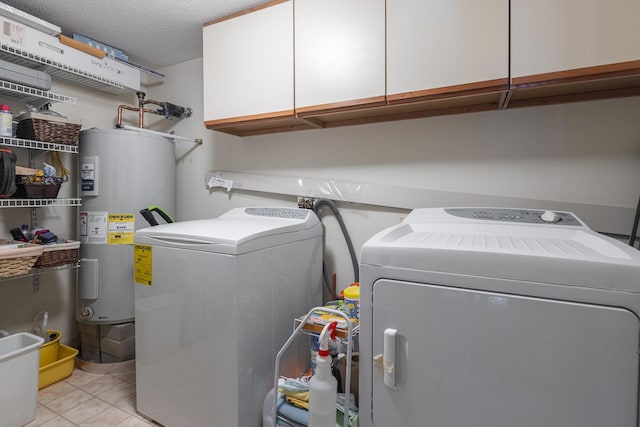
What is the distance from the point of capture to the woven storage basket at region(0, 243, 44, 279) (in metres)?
1.59

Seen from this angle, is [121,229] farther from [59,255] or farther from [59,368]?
[59,368]

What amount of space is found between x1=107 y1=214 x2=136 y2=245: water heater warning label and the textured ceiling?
48.6 inches

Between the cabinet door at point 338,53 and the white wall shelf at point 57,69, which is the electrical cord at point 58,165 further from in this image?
the cabinet door at point 338,53

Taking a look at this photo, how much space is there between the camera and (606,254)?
801 millimetres

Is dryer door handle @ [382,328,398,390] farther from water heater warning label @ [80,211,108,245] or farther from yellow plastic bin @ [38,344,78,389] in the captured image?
yellow plastic bin @ [38,344,78,389]

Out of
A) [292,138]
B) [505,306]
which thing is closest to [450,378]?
[505,306]

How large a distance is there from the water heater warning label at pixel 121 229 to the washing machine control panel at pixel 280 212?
81 centimetres

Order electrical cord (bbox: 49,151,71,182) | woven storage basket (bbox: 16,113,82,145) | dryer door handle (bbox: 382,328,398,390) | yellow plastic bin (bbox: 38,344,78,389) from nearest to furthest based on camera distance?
dryer door handle (bbox: 382,328,398,390), woven storage basket (bbox: 16,113,82,145), yellow plastic bin (bbox: 38,344,78,389), electrical cord (bbox: 49,151,71,182)

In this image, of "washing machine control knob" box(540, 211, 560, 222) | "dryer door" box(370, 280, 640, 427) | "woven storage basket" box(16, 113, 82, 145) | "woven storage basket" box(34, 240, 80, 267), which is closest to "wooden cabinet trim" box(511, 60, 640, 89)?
"washing machine control knob" box(540, 211, 560, 222)

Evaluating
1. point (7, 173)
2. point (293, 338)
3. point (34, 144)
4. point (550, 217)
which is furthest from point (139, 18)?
point (550, 217)

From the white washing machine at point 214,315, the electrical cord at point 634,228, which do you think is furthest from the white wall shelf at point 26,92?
the electrical cord at point 634,228

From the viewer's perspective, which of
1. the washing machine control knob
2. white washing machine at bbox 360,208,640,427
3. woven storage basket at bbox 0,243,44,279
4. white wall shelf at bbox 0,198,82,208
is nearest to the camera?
white washing machine at bbox 360,208,640,427

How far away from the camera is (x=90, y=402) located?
1.83 m

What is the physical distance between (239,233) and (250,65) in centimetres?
100
